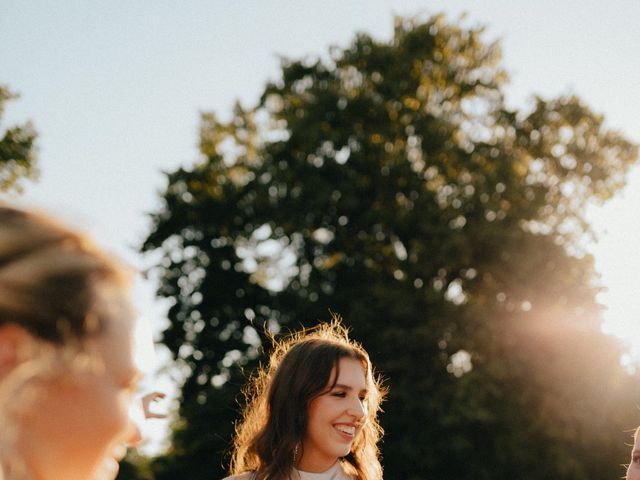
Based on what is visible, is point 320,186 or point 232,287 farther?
point 232,287

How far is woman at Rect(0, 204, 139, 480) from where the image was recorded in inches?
37.9

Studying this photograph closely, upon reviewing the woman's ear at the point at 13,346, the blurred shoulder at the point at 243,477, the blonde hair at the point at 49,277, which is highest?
the blurred shoulder at the point at 243,477

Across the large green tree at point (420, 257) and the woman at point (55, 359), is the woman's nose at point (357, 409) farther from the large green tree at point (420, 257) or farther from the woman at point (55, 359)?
the large green tree at point (420, 257)

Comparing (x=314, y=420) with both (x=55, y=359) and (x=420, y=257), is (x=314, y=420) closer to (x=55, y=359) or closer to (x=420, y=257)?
(x=55, y=359)

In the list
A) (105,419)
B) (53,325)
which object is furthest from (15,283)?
(105,419)

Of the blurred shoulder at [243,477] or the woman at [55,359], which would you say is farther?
the blurred shoulder at [243,477]

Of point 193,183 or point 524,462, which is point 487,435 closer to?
point 524,462

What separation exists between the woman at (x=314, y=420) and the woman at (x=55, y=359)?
12.5ft

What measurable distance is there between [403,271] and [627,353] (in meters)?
6.33

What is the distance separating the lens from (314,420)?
15.9 ft

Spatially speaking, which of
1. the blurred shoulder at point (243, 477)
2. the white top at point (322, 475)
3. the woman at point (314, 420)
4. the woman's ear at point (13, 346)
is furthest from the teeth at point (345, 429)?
the woman's ear at point (13, 346)

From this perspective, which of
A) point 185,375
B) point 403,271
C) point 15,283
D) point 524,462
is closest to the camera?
point 15,283

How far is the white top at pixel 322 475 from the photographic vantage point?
183 inches

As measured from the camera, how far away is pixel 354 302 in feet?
67.5
